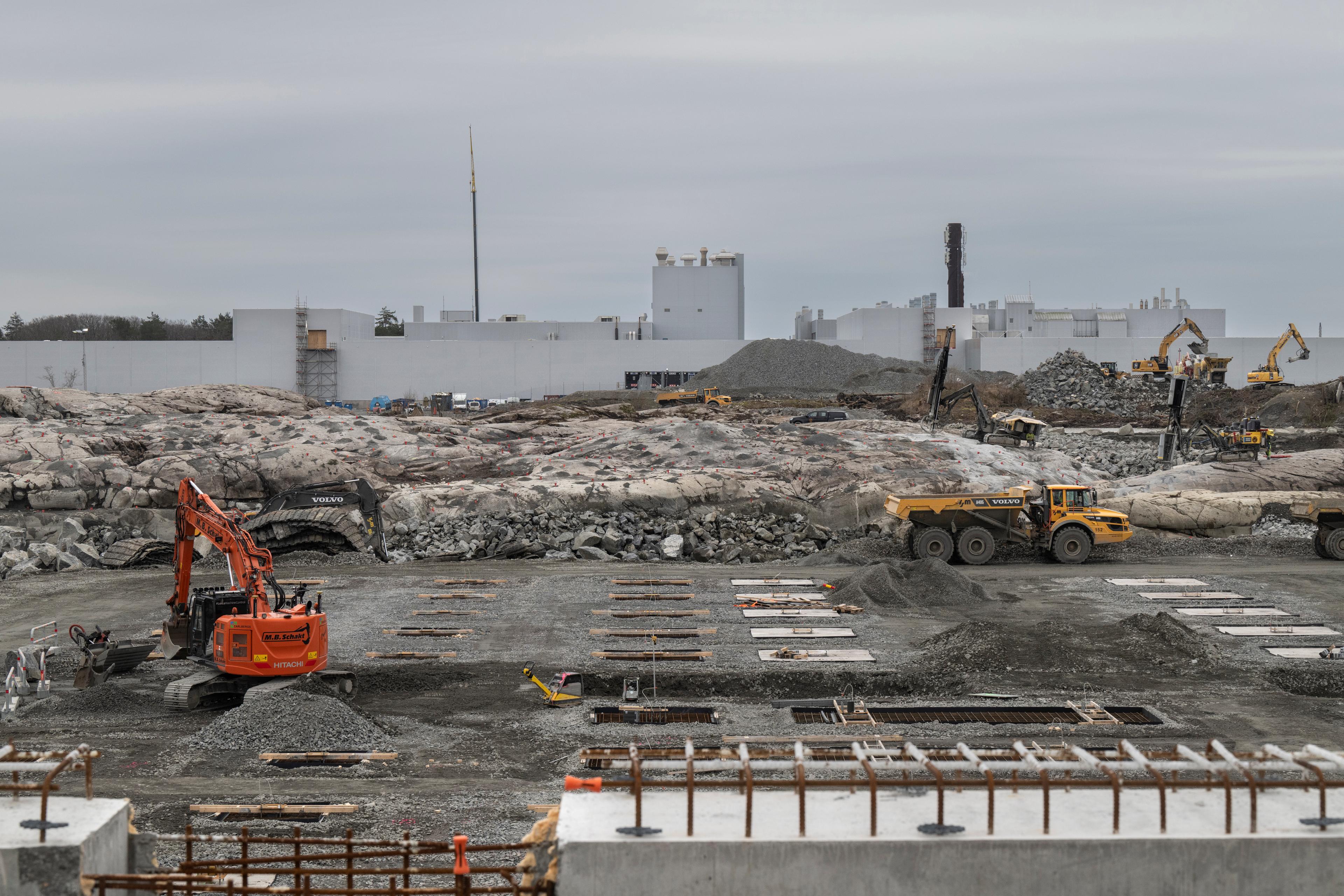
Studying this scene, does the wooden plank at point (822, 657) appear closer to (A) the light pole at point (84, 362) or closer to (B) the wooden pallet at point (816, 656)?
(B) the wooden pallet at point (816, 656)

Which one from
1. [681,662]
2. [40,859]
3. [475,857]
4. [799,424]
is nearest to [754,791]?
[475,857]

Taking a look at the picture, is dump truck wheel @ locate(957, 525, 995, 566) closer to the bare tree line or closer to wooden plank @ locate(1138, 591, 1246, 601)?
wooden plank @ locate(1138, 591, 1246, 601)

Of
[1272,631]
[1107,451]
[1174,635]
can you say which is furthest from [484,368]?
[1174,635]

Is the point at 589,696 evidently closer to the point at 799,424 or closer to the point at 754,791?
the point at 754,791

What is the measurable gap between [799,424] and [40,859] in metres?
39.8

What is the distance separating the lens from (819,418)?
49.4 metres

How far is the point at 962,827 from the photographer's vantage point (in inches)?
263

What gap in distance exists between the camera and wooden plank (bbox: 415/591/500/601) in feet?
72.7

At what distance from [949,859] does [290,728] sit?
30.1 ft

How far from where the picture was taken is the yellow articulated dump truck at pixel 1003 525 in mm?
25766

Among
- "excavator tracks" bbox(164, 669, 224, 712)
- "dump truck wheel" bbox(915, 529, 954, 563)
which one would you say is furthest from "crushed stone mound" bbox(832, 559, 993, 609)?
"excavator tracks" bbox(164, 669, 224, 712)

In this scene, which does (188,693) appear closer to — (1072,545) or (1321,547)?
(1072,545)

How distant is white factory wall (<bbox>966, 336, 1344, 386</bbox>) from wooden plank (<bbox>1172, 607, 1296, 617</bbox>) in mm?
65872

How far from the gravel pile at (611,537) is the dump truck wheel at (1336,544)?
38.5 ft
